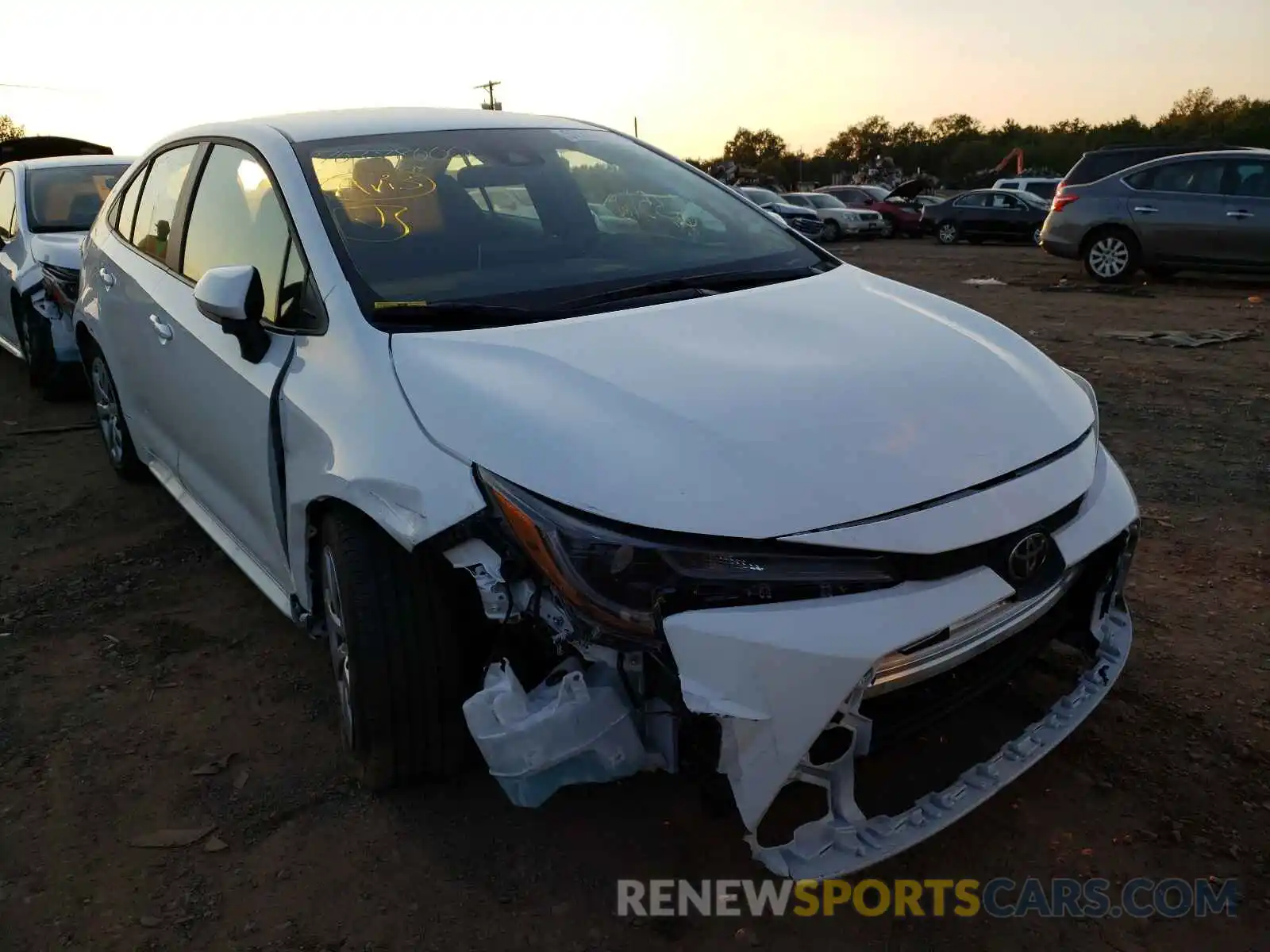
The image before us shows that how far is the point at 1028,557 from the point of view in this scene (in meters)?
1.90

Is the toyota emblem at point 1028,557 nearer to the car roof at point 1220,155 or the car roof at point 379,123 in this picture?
the car roof at point 379,123

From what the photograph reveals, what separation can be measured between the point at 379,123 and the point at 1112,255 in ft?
33.5

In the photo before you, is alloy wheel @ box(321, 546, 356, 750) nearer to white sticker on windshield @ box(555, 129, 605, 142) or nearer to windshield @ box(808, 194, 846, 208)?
white sticker on windshield @ box(555, 129, 605, 142)

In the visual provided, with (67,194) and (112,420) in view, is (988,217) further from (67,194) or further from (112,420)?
(112,420)

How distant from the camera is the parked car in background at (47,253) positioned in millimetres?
5926

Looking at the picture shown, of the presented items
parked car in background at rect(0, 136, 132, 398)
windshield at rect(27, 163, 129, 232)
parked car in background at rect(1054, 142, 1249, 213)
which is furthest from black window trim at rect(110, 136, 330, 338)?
parked car in background at rect(1054, 142, 1249, 213)

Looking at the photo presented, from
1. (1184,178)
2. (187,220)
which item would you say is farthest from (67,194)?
(1184,178)

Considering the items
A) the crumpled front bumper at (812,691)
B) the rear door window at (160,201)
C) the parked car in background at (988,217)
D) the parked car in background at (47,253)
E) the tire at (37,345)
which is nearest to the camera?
the crumpled front bumper at (812,691)

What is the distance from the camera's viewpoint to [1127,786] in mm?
2355

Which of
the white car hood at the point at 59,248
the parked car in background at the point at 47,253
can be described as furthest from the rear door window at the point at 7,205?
the white car hood at the point at 59,248

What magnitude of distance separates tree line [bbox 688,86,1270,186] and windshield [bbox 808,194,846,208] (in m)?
25.1

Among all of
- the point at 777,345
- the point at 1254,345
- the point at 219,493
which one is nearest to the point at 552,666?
the point at 777,345

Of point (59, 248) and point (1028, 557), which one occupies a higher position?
point (59, 248)

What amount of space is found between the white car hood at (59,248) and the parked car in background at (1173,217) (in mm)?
9898
